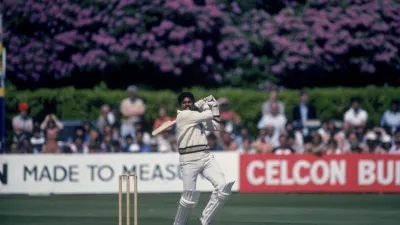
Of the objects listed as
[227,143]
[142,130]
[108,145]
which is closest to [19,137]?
[108,145]

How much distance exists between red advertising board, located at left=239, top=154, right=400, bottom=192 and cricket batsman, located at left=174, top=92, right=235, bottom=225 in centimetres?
798

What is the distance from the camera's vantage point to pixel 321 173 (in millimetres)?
22156

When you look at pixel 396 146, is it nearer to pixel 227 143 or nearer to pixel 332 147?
pixel 332 147

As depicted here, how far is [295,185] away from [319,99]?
610cm

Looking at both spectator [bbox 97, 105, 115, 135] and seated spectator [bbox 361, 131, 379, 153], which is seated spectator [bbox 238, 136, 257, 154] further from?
spectator [bbox 97, 105, 115, 135]

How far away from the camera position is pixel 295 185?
875 inches

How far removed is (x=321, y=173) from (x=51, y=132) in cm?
594

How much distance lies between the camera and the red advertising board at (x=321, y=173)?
2209cm

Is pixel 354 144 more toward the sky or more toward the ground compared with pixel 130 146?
more toward the ground

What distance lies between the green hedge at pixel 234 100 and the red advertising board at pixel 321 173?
5.19 metres

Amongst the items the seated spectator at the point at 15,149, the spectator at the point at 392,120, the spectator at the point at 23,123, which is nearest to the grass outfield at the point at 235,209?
the seated spectator at the point at 15,149

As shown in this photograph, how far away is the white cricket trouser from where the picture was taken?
1415 cm

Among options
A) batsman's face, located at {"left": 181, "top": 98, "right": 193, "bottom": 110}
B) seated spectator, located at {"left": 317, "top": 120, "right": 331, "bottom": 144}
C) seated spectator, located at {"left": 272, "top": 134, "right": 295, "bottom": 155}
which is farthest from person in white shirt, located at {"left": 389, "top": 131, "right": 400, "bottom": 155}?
batsman's face, located at {"left": 181, "top": 98, "right": 193, "bottom": 110}

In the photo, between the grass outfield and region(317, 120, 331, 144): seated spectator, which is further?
region(317, 120, 331, 144): seated spectator
